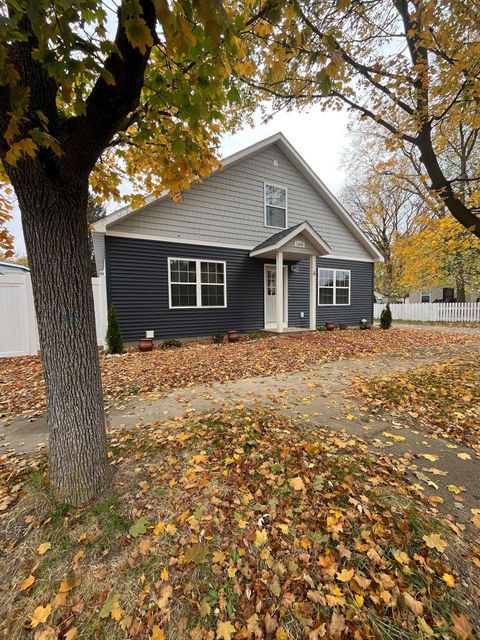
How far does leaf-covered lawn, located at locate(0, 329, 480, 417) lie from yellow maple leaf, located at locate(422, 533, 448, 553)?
3.95 meters

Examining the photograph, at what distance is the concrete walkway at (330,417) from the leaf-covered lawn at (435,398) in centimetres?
28

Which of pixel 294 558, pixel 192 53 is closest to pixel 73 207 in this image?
pixel 192 53

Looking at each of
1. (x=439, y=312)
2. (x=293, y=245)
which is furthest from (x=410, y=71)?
(x=439, y=312)

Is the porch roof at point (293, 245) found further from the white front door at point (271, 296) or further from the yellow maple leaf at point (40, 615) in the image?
the yellow maple leaf at point (40, 615)

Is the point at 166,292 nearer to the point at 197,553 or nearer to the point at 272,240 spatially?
the point at 272,240

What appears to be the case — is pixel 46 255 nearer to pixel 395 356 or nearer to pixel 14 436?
pixel 14 436

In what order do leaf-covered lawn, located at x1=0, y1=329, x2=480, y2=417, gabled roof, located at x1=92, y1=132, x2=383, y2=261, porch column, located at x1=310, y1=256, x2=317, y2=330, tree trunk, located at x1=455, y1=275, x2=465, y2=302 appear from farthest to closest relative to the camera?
tree trunk, located at x1=455, y1=275, x2=465, y2=302
porch column, located at x1=310, y1=256, x2=317, y2=330
gabled roof, located at x1=92, y1=132, x2=383, y2=261
leaf-covered lawn, located at x1=0, y1=329, x2=480, y2=417

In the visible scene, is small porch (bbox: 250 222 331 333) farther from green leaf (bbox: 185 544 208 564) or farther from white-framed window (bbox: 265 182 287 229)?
green leaf (bbox: 185 544 208 564)

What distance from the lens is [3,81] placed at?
59.0 inches

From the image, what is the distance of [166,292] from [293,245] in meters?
4.95

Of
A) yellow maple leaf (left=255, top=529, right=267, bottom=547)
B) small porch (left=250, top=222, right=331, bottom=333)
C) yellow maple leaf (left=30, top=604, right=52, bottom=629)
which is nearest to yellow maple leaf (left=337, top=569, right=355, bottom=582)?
yellow maple leaf (left=255, top=529, right=267, bottom=547)

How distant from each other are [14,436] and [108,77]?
393 centimetres

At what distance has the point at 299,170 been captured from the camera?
476 inches

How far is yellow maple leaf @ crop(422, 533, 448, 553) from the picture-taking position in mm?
1765
